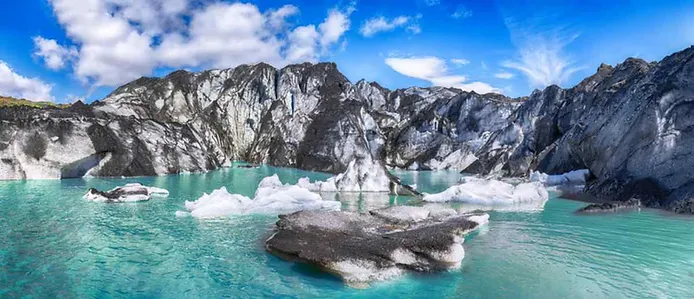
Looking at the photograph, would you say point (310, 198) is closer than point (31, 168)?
Yes

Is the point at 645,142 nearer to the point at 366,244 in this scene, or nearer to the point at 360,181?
the point at 360,181

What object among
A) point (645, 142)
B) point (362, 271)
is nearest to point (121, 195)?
point (362, 271)

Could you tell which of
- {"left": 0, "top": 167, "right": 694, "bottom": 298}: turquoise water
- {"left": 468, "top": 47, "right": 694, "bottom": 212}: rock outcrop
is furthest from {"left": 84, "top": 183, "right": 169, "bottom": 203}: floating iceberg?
{"left": 468, "top": 47, "right": 694, "bottom": 212}: rock outcrop

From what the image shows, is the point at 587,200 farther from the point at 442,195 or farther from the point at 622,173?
the point at 442,195

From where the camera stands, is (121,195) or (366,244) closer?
(366,244)

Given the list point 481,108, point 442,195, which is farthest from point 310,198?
point 481,108

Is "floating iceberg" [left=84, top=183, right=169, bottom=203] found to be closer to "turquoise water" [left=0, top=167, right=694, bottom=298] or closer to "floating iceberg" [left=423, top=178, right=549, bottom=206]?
"turquoise water" [left=0, top=167, right=694, bottom=298]

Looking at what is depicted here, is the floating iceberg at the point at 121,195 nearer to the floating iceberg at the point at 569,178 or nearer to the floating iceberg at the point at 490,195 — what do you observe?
the floating iceberg at the point at 490,195
